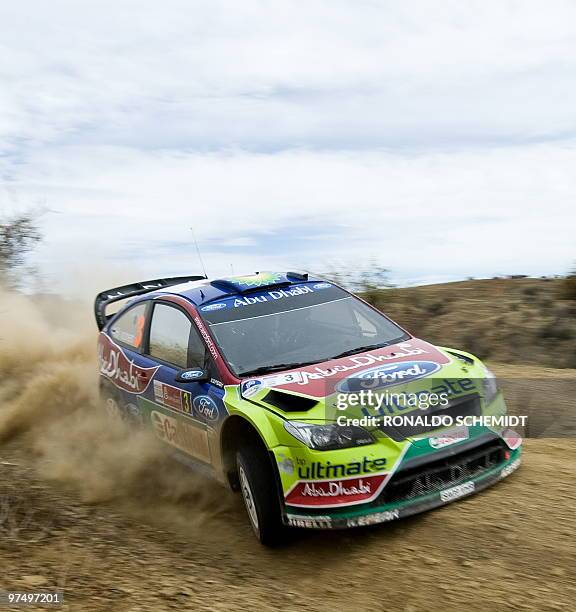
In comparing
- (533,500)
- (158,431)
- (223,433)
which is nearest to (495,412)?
Result: (533,500)

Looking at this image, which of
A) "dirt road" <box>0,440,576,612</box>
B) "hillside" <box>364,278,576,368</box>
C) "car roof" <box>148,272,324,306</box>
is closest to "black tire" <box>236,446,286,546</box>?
"dirt road" <box>0,440,576,612</box>

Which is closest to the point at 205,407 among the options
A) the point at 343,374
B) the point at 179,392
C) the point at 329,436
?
the point at 179,392

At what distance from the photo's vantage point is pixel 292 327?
580 cm

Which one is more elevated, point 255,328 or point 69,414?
point 255,328

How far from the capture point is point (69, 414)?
8500 millimetres

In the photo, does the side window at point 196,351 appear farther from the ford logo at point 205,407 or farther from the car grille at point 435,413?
the car grille at point 435,413

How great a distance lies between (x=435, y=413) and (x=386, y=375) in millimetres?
405

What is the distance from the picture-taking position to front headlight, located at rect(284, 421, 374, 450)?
445 centimetres

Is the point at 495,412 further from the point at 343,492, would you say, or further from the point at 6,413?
the point at 6,413

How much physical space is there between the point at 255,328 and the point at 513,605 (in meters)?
2.75

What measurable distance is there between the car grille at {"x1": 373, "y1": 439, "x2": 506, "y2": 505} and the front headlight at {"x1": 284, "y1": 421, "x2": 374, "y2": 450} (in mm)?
300

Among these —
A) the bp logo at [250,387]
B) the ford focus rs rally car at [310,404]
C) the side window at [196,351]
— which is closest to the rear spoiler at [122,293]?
the ford focus rs rally car at [310,404]

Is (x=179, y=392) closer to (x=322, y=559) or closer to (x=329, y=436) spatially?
(x=329, y=436)

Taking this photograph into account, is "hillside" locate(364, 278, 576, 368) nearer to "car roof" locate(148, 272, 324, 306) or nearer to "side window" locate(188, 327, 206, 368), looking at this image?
"car roof" locate(148, 272, 324, 306)
